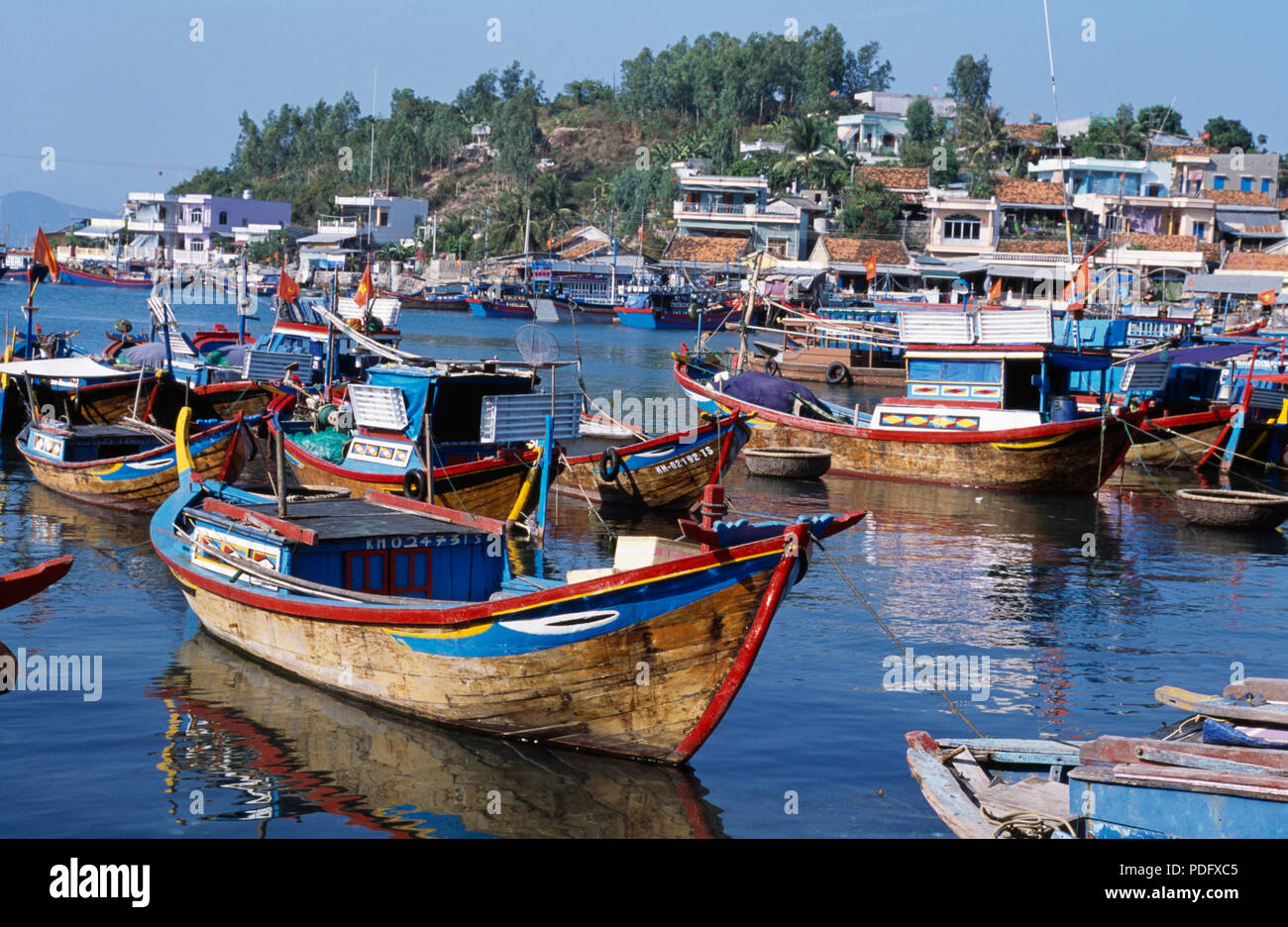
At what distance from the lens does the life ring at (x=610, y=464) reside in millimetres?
22847

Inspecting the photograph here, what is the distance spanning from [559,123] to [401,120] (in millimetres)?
18208

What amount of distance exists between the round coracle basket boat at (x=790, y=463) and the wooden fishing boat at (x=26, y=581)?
18999 millimetres

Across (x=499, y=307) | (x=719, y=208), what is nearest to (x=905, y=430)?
(x=499, y=307)

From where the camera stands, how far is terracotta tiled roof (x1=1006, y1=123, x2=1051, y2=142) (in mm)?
102438

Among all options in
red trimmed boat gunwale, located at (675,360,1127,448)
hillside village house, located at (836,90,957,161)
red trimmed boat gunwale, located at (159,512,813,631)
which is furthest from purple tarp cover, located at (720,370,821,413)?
hillside village house, located at (836,90,957,161)

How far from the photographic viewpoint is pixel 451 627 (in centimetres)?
Result: 1102

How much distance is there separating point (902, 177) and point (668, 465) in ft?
232

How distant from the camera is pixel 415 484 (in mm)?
18938

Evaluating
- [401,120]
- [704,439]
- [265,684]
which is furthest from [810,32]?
[265,684]

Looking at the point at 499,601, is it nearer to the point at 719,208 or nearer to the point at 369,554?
the point at 369,554

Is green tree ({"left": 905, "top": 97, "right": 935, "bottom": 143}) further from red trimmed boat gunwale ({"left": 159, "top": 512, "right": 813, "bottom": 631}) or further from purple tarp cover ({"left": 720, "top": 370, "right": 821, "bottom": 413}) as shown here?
red trimmed boat gunwale ({"left": 159, "top": 512, "right": 813, "bottom": 631})
